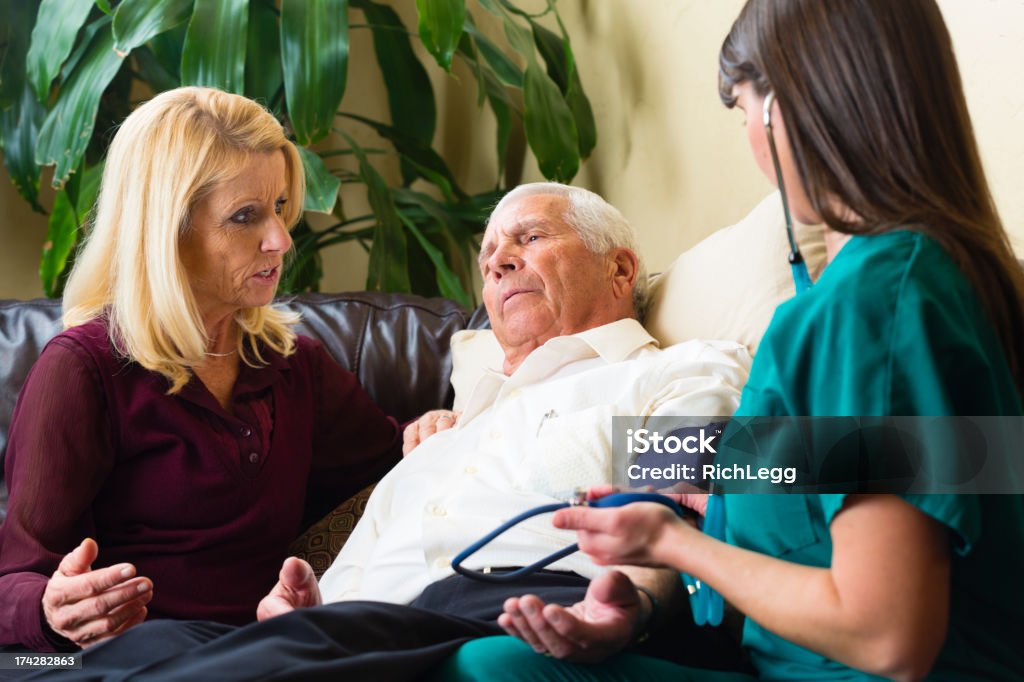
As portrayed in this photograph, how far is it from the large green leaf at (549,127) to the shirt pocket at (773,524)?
5.34ft

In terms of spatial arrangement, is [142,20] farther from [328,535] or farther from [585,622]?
[585,622]

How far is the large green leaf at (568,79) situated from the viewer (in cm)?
261

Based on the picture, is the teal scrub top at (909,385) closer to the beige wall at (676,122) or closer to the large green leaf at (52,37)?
the beige wall at (676,122)

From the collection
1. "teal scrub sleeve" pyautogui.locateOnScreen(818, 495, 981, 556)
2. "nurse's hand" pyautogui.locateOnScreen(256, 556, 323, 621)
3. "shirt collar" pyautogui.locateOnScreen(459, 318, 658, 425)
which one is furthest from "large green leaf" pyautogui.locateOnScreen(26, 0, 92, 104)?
"teal scrub sleeve" pyautogui.locateOnScreen(818, 495, 981, 556)

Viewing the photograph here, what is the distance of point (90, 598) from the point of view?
126 centimetres

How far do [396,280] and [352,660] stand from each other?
5.76 ft

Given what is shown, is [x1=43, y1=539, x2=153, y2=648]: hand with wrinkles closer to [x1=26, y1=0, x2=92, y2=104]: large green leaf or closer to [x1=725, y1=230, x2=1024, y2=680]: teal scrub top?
[x1=725, y1=230, x2=1024, y2=680]: teal scrub top

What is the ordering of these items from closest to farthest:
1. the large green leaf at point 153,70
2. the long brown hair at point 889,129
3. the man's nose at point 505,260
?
the long brown hair at point 889,129 < the man's nose at point 505,260 < the large green leaf at point 153,70

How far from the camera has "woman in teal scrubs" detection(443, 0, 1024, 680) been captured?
79 centimetres

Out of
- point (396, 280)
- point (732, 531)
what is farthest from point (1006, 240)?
point (396, 280)

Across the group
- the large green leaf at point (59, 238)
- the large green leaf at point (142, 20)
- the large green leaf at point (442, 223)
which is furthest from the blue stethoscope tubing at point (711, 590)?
the large green leaf at point (59, 238)

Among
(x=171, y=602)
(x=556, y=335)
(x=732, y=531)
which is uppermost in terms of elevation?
(x=556, y=335)

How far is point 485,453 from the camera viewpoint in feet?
4.91

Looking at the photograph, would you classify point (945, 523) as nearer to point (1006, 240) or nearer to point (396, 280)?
point (1006, 240)
